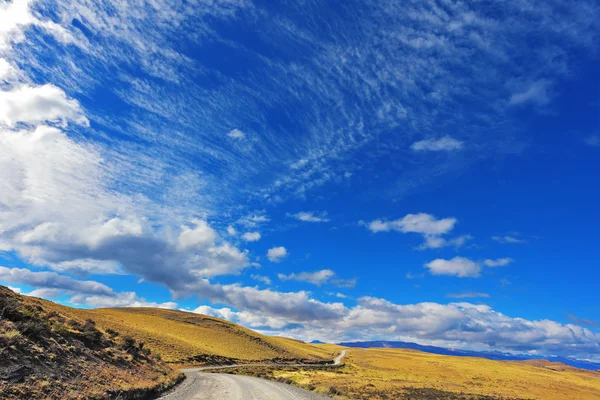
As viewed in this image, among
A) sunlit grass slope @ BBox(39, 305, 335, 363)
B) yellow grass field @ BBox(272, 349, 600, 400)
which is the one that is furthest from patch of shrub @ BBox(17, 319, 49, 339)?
sunlit grass slope @ BBox(39, 305, 335, 363)

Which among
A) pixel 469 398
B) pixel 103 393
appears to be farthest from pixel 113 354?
pixel 469 398

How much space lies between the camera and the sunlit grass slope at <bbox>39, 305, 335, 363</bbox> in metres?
69.6

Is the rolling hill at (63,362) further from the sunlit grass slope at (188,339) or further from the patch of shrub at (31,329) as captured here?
the sunlit grass slope at (188,339)

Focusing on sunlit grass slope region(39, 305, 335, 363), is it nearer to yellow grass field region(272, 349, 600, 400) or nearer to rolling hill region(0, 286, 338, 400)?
rolling hill region(0, 286, 338, 400)

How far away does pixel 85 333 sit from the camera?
84.0ft

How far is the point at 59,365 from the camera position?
17156mm

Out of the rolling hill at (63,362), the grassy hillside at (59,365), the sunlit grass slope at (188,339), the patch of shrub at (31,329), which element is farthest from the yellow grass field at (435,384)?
the patch of shrub at (31,329)

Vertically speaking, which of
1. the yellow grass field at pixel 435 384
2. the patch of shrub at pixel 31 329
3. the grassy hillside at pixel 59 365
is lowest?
the yellow grass field at pixel 435 384

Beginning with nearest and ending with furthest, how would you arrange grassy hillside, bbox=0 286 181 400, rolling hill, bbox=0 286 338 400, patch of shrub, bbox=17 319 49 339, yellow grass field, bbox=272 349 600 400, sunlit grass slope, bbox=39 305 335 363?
grassy hillside, bbox=0 286 181 400 < rolling hill, bbox=0 286 338 400 < patch of shrub, bbox=17 319 49 339 < yellow grass field, bbox=272 349 600 400 < sunlit grass slope, bbox=39 305 335 363

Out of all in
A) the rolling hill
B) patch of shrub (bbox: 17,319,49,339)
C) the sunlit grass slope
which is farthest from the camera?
the sunlit grass slope

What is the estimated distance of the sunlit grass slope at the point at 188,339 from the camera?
69625mm

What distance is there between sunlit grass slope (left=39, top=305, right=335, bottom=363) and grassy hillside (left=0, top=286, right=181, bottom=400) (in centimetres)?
2364

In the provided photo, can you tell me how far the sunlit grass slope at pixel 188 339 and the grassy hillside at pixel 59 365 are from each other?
2364cm

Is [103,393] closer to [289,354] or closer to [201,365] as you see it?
[201,365]
